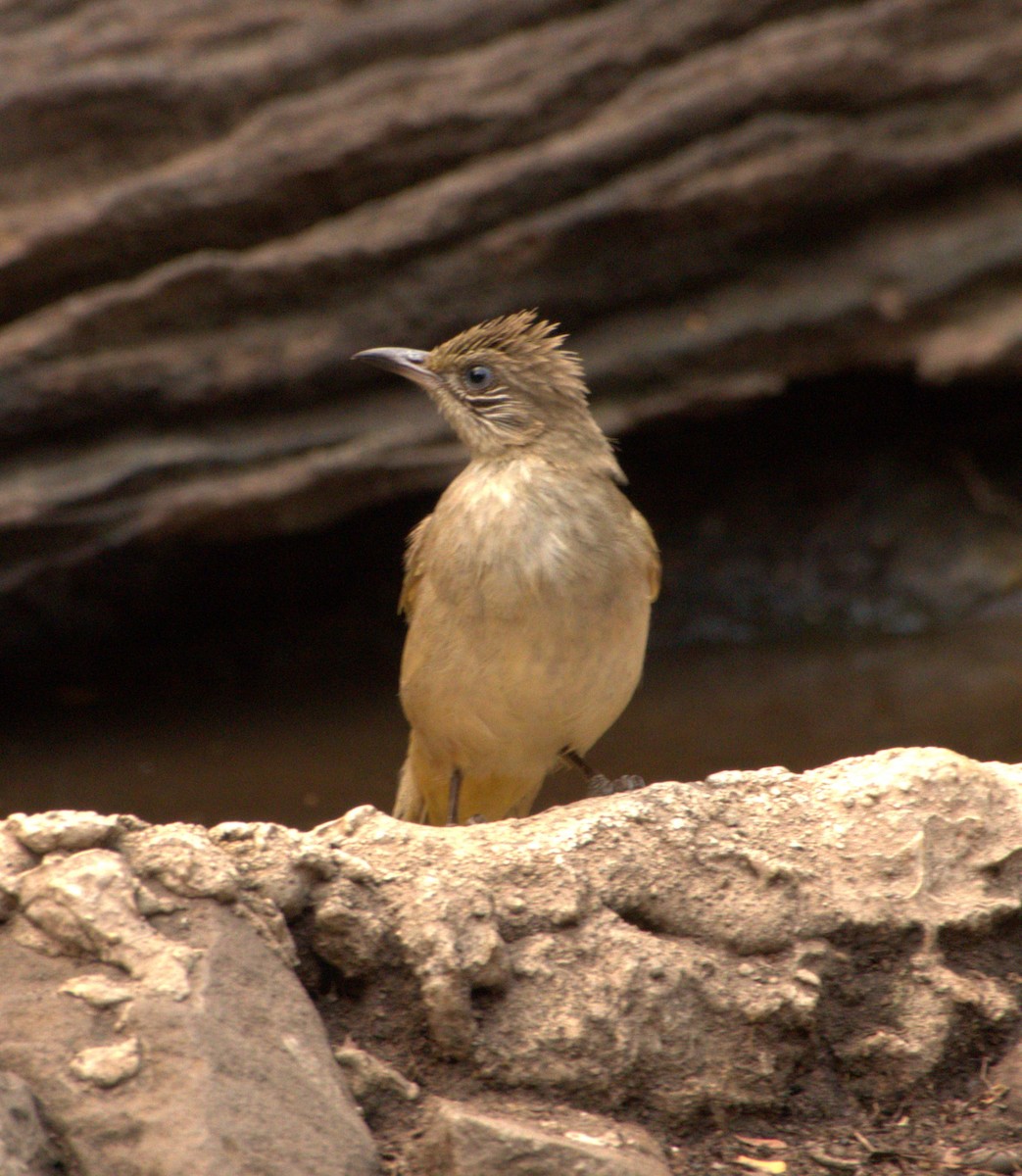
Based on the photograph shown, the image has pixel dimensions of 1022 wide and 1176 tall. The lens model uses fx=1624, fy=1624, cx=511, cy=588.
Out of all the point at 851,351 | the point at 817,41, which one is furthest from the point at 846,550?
the point at 817,41

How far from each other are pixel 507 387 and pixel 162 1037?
2.78 m

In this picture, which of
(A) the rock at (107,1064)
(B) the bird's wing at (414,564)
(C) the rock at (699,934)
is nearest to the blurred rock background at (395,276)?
(B) the bird's wing at (414,564)

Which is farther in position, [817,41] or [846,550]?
[846,550]

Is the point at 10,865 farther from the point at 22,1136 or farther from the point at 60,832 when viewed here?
the point at 22,1136

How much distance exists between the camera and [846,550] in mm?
9734

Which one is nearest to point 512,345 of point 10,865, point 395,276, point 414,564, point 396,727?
point 414,564

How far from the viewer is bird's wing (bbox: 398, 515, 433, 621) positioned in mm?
4805

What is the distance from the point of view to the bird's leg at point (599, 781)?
14.0ft

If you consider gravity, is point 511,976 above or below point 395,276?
below

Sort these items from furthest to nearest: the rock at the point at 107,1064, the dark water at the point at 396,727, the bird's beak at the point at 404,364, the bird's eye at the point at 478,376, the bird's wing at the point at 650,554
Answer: the dark water at the point at 396,727 < the bird's beak at the point at 404,364 < the bird's eye at the point at 478,376 < the bird's wing at the point at 650,554 < the rock at the point at 107,1064

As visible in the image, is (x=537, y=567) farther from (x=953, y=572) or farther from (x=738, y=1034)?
(x=953, y=572)

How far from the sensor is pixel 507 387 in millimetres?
4867

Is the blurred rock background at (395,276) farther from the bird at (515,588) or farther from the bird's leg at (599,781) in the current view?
the bird at (515,588)

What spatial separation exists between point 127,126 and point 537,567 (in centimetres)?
434
